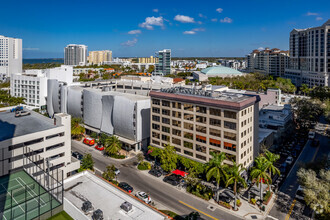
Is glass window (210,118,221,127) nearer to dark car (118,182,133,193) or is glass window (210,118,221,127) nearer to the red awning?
the red awning

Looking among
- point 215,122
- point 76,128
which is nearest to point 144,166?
point 215,122

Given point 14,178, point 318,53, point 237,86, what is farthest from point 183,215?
point 318,53

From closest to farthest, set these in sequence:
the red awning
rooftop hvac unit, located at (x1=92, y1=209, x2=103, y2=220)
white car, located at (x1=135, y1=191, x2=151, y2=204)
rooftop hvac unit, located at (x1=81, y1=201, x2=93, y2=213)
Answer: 1. rooftop hvac unit, located at (x1=92, y1=209, x2=103, y2=220)
2. rooftop hvac unit, located at (x1=81, y1=201, x2=93, y2=213)
3. white car, located at (x1=135, y1=191, x2=151, y2=204)
4. the red awning

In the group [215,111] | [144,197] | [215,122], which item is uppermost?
[215,111]

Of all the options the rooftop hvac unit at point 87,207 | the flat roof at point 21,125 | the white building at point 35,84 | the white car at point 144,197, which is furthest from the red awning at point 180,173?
the white building at point 35,84

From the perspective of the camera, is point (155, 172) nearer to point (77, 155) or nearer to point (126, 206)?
point (77, 155)

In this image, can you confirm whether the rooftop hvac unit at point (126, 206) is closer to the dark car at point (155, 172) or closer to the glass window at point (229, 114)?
the dark car at point (155, 172)

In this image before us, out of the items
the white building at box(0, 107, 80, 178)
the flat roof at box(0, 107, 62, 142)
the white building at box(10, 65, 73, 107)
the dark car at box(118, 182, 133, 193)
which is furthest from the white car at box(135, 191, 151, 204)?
the white building at box(10, 65, 73, 107)
